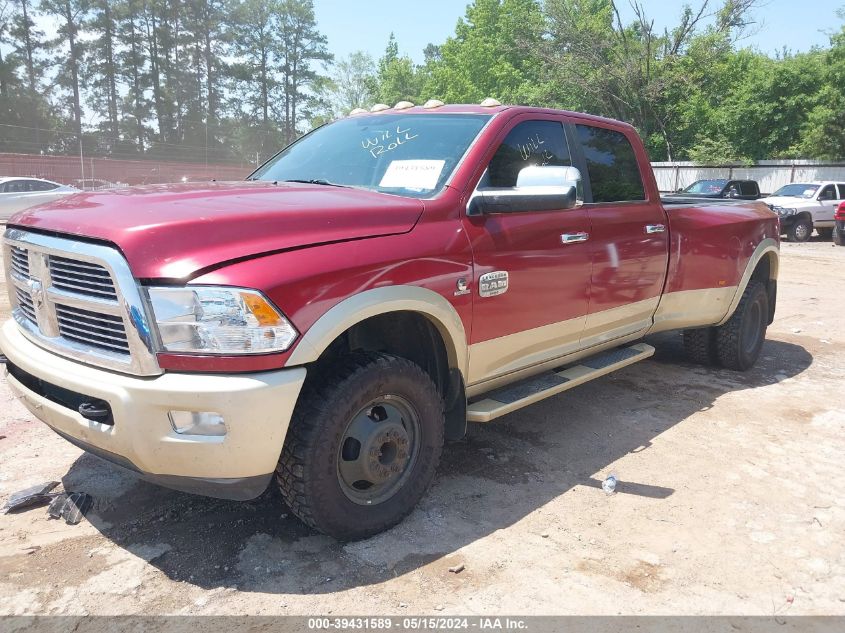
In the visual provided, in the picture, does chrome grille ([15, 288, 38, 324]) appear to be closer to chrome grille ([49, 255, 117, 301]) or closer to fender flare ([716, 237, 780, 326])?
chrome grille ([49, 255, 117, 301])

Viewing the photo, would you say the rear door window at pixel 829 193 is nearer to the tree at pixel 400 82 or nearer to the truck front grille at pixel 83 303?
the truck front grille at pixel 83 303

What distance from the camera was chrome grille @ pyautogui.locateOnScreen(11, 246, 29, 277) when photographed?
2912 millimetres

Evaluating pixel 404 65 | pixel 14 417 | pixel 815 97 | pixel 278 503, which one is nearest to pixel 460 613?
pixel 278 503

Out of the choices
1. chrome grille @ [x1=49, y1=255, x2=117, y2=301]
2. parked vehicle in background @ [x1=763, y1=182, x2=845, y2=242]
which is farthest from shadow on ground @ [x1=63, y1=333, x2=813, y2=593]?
parked vehicle in background @ [x1=763, y1=182, x2=845, y2=242]

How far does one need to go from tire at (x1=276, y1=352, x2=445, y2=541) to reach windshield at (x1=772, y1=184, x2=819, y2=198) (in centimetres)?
2079

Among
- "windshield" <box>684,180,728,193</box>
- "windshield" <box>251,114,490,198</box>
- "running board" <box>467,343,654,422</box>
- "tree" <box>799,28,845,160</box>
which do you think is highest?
"tree" <box>799,28,845,160</box>

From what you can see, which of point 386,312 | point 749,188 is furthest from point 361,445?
point 749,188

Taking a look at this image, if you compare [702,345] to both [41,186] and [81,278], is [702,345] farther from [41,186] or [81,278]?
[41,186]

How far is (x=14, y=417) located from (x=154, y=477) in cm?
246

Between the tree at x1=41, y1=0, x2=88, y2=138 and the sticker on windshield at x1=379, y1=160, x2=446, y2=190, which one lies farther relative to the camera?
the tree at x1=41, y1=0, x2=88, y2=138

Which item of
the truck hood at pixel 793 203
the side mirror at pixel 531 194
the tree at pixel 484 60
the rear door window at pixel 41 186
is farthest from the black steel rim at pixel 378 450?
the tree at pixel 484 60

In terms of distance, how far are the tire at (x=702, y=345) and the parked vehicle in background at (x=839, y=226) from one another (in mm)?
15017

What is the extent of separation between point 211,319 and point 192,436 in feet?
1.45

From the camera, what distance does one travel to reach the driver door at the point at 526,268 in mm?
3295
